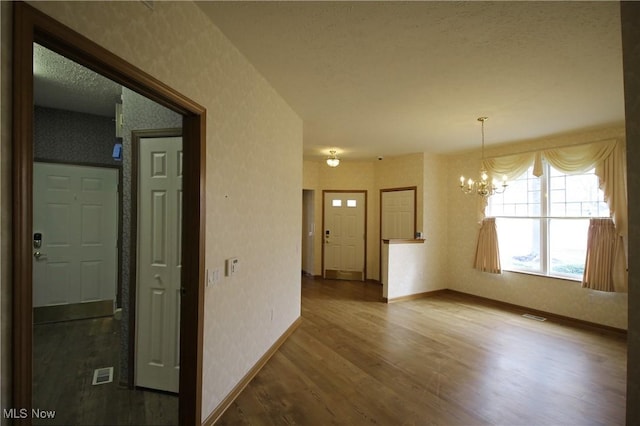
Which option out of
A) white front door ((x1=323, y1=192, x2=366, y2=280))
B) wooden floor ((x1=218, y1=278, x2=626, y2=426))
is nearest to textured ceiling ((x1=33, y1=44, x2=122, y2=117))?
wooden floor ((x1=218, y1=278, x2=626, y2=426))

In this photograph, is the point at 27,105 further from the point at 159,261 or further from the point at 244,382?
the point at 244,382

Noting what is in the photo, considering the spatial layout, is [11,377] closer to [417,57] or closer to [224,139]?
[224,139]

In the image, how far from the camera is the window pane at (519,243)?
497 centimetres

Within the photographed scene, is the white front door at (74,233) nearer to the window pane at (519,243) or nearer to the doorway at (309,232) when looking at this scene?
the doorway at (309,232)

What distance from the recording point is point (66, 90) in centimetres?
349

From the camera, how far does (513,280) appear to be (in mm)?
5160

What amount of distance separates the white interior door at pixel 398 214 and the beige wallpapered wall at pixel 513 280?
84cm

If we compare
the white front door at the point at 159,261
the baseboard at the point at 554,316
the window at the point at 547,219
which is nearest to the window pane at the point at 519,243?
the window at the point at 547,219

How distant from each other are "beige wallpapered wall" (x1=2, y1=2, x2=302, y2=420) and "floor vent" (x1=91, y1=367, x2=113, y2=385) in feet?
4.12

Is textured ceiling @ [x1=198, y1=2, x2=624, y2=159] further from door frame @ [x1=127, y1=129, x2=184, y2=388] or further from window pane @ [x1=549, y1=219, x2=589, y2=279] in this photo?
window pane @ [x1=549, y1=219, x2=589, y2=279]

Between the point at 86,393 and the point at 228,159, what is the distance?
2306 mm

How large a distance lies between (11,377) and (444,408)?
266 centimetres

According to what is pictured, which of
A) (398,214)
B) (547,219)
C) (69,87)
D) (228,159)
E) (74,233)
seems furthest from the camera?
(398,214)

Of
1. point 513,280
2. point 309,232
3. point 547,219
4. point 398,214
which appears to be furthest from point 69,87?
point 513,280
